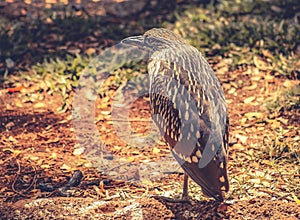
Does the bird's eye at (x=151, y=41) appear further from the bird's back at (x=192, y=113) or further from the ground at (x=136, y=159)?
the ground at (x=136, y=159)

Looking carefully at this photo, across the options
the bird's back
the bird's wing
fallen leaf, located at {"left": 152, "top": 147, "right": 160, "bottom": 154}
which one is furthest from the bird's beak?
fallen leaf, located at {"left": 152, "top": 147, "right": 160, "bottom": 154}

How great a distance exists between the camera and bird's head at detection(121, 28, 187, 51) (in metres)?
6.73

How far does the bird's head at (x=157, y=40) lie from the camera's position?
6734 millimetres

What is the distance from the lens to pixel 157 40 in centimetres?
680

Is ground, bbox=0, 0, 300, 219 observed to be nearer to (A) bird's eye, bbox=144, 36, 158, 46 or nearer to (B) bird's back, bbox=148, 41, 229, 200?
(B) bird's back, bbox=148, 41, 229, 200

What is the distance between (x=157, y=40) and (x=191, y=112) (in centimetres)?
124

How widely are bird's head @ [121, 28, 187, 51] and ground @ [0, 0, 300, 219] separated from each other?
123 centimetres

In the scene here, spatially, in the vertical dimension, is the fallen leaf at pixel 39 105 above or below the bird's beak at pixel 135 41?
below

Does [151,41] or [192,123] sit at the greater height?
[151,41]

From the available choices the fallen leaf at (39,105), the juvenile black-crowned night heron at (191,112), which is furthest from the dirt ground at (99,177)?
the juvenile black-crowned night heron at (191,112)

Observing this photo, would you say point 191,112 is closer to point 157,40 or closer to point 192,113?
point 192,113

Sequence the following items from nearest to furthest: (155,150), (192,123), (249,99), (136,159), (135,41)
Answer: (192,123), (135,41), (136,159), (155,150), (249,99)

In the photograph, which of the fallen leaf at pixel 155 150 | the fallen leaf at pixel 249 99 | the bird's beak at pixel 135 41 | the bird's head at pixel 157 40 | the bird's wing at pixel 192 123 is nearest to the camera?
the bird's wing at pixel 192 123

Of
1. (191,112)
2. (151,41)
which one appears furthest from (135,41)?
(191,112)
